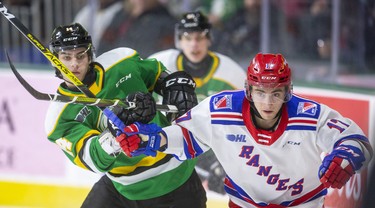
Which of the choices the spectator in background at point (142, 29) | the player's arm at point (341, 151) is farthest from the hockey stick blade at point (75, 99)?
the spectator in background at point (142, 29)

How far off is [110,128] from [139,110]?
0.49 ft

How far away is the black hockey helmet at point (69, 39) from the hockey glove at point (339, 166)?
1091 millimetres

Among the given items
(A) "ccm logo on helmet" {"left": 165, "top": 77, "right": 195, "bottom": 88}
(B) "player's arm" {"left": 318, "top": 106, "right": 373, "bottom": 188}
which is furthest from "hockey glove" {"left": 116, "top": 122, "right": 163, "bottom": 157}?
(B) "player's arm" {"left": 318, "top": 106, "right": 373, "bottom": 188}

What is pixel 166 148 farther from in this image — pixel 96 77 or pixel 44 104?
pixel 44 104

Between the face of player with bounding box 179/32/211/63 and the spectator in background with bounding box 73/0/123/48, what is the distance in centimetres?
164

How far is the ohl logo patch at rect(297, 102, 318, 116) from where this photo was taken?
3.14 m

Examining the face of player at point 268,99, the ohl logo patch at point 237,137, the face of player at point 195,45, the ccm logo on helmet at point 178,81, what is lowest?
the face of player at point 195,45

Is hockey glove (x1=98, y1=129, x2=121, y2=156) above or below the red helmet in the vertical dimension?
below

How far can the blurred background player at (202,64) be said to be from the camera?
5.05 meters

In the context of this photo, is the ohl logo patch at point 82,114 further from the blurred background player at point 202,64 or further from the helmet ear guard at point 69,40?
the blurred background player at point 202,64

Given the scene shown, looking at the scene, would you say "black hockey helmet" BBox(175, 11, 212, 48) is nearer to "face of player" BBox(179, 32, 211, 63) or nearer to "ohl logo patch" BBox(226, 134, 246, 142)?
"face of player" BBox(179, 32, 211, 63)

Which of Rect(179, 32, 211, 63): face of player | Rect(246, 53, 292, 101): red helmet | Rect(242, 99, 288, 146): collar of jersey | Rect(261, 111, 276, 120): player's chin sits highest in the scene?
Rect(246, 53, 292, 101): red helmet

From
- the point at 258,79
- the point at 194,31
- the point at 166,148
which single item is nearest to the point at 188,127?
the point at 166,148

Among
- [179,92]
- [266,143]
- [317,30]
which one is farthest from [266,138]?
[317,30]
